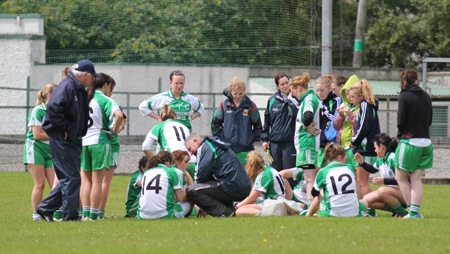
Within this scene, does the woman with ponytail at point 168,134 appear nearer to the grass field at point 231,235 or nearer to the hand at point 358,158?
the grass field at point 231,235

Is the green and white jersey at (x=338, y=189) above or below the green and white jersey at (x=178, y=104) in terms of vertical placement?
below

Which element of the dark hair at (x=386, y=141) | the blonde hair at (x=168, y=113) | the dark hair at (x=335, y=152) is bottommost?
the dark hair at (x=335, y=152)

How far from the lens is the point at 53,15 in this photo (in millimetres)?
32219

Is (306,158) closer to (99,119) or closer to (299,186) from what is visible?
(299,186)

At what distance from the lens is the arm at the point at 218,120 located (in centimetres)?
1160

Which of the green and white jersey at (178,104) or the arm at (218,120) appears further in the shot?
the arm at (218,120)

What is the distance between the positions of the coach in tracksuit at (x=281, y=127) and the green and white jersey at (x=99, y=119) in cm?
301

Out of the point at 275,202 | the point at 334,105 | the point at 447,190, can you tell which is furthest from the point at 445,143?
the point at 275,202

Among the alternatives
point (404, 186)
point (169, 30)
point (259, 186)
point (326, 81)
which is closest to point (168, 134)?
point (259, 186)

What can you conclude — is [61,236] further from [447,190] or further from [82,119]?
[447,190]

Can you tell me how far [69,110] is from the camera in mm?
8789

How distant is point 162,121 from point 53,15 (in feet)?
76.3

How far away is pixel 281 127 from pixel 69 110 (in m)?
3.84

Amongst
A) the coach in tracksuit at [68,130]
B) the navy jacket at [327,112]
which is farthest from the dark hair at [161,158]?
the navy jacket at [327,112]
